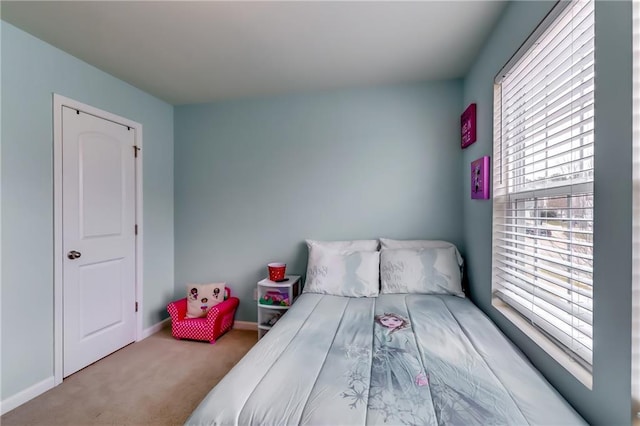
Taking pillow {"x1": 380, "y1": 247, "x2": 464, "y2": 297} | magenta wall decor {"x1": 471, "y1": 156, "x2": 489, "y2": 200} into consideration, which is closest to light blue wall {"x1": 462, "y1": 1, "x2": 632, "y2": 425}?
magenta wall decor {"x1": 471, "y1": 156, "x2": 489, "y2": 200}

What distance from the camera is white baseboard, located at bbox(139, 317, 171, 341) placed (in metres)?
2.77

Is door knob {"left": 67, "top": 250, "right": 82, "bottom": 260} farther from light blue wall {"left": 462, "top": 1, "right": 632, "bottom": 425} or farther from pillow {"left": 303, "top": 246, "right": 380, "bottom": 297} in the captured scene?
light blue wall {"left": 462, "top": 1, "right": 632, "bottom": 425}

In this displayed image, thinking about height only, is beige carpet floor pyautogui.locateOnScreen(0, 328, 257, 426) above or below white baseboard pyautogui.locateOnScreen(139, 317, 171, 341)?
below

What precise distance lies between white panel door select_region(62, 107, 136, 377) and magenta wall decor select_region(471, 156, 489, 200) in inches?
122

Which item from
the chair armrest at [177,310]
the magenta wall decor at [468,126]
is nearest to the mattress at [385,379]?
the magenta wall decor at [468,126]

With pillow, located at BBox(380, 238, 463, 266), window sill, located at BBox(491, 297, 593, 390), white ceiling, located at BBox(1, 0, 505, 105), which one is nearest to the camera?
A: window sill, located at BBox(491, 297, 593, 390)

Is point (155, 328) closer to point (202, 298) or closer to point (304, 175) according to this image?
point (202, 298)

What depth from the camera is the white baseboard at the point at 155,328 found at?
277 centimetres

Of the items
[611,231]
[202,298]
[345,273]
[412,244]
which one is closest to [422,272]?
[412,244]

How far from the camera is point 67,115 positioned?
2.11 meters

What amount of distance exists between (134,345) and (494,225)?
3298mm

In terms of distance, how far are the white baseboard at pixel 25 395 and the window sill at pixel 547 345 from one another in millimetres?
3125

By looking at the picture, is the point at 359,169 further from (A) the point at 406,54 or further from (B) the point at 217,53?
(B) the point at 217,53

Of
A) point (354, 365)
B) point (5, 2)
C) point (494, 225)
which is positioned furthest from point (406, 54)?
point (5, 2)
